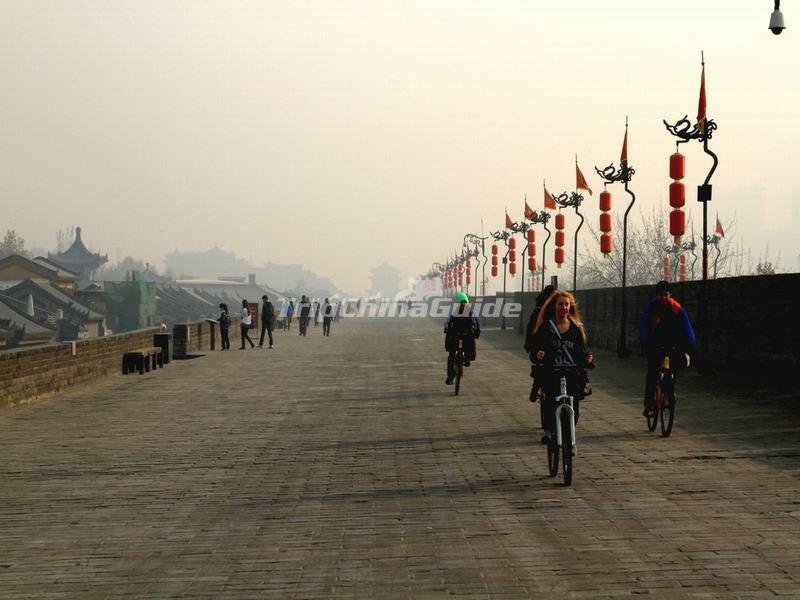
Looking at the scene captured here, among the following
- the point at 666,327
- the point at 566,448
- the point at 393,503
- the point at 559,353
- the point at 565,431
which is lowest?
the point at 393,503

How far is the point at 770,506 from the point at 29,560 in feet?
17.2

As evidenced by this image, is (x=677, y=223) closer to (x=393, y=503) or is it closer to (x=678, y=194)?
(x=678, y=194)

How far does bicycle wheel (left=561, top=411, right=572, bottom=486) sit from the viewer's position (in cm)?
927

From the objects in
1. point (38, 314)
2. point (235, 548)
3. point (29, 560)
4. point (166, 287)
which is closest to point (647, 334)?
point (235, 548)

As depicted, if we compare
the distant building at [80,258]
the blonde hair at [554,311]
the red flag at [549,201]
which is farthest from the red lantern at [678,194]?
the distant building at [80,258]

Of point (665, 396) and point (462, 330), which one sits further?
point (462, 330)

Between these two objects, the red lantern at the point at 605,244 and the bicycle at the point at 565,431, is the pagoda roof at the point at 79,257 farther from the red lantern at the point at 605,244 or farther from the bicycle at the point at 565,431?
the bicycle at the point at 565,431

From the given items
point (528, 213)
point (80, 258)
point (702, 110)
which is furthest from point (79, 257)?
point (702, 110)

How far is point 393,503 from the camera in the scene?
28.4 feet

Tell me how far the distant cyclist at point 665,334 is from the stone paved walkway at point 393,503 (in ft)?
2.96

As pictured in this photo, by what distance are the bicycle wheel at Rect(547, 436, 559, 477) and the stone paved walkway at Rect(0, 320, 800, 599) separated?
0.43 feet

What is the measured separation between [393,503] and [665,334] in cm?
548

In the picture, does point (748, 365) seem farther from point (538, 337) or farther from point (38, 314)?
point (38, 314)

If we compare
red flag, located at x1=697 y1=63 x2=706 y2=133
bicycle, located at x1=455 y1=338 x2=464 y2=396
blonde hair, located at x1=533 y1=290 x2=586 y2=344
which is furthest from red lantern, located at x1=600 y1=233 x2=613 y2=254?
blonde hair, located at x1=533 y1=290 x2=586 y2=344
